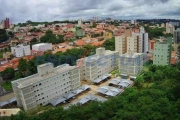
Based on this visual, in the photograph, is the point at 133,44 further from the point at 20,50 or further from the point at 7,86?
the point at 20,50

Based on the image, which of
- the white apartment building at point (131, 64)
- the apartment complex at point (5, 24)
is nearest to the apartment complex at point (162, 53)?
the white apartment building at point (131, 64)

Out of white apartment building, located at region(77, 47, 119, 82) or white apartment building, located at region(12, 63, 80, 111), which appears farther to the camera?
white apartment building, located at region(77, 47, 119, 82)

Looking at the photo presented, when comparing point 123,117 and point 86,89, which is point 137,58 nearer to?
point 86,89

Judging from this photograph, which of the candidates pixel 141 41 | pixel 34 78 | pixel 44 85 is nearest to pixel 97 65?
pixel 44 85

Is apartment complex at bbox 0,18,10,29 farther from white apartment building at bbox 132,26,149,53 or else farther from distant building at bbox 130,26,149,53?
distant building at bbox 130,26,149,53

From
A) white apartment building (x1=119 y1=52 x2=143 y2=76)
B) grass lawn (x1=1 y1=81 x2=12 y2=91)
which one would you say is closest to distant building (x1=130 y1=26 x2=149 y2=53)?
white apartment building (x1=119 y1=52 x2=143 y2=76)

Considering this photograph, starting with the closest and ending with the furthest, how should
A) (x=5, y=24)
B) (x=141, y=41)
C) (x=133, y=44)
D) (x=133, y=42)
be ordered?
(x=133, y=42)
(x=133, y=44)
(x=141, y=41)
(x=5, y=24)

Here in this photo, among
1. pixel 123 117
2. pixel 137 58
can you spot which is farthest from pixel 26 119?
pixel 137 58
